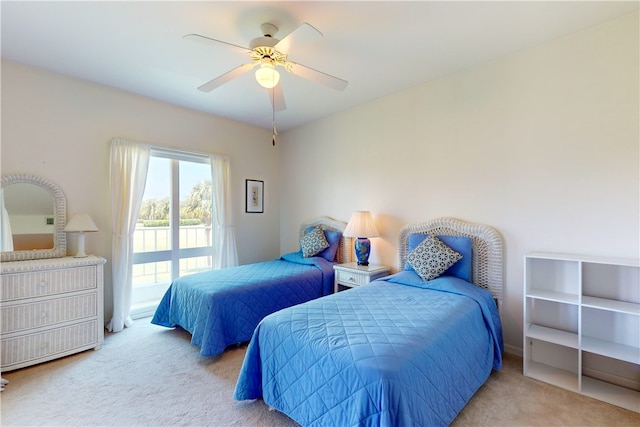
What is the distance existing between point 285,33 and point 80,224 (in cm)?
260

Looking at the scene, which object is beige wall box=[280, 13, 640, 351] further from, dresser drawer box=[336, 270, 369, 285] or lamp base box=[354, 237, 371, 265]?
dresser drawer box=[336, 270, 369, 285]

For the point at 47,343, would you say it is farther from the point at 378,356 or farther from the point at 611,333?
the point at 611,333

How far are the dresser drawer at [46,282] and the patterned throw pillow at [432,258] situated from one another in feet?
10.0

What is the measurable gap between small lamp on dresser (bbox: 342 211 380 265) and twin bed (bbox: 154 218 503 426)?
1.46 feet

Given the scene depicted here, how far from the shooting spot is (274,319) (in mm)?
1842

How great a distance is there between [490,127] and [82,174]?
410 cm

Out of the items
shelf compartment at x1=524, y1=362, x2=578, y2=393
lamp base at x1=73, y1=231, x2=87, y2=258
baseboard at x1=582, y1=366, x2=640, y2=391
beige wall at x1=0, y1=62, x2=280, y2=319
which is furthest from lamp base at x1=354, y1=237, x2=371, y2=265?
lamp base at x1=73, y1=231, x2=87, y2=258

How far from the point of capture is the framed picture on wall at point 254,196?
4.41 meters

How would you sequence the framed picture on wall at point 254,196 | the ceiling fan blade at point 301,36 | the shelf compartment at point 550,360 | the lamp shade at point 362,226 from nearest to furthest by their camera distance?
the ceiling fan blade at point 301,36 < the shelf compartment at point 550,360 < the lamp shade at point 362,226 < the framed picture on wall at point 254,196

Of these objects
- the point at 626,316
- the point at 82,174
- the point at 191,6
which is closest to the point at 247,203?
the point at 82,174

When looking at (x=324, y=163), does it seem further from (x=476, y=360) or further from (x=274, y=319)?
(x=476, y=360)

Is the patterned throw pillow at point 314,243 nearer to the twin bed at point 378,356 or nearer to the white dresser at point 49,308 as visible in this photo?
the twin bed at point 378,356

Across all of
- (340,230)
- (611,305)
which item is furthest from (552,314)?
(340,230)

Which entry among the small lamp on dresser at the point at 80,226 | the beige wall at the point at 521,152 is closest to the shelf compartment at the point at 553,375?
the beige wall at the point at 521,152
